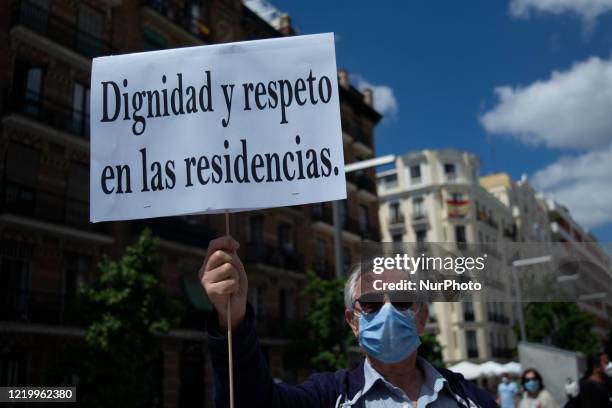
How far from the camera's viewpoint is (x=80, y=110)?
78.2ft

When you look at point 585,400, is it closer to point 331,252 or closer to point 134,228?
point 134,228

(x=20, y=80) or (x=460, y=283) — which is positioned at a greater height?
(x=20, y=80)

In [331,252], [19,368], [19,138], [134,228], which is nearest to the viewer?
[19,368]

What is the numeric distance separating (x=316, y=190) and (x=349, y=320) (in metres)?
A: 0.61

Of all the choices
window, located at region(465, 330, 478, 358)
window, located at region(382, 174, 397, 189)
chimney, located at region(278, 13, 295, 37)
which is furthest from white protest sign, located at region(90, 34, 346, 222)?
window, located at region(382, 174, 397, 189)

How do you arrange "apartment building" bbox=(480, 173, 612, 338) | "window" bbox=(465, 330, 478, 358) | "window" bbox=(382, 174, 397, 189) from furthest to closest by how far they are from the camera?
1. "apartment building" bbox=(480, 173, 612, 338)
2. "window" bbox=(382, 174, 397, 189)
3. "window" bbox=(465, 330, 478, 358)

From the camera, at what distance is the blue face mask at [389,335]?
8.91 ft

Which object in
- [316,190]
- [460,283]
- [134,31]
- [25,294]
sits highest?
[134,31]

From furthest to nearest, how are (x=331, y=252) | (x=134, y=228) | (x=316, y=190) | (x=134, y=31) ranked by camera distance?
(x=331, y=252), (x=134, y=31), (x=134, y=228), (x=316, y=190)

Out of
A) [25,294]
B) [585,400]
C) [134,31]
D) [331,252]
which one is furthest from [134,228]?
[585,400]

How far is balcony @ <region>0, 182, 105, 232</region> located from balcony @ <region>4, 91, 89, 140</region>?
7.21ft

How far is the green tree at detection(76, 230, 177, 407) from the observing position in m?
16.5

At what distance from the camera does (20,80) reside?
21.8 m

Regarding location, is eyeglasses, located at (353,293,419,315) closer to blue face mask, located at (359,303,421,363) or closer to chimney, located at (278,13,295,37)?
blue face mask, located at (359,303,421,363)
